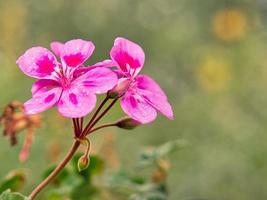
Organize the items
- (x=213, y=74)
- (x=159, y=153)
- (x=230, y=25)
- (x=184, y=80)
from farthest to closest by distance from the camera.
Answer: (x=230, y=25)
(x=184, y=80)
(x=213, y=74)
(x=159, y=153)

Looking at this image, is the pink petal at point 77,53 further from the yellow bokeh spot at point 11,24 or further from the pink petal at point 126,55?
the yellow bokeh spot at point 11,24

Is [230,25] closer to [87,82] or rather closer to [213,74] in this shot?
[213,74]

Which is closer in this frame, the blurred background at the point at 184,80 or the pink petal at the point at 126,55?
the pink petal at the point at 126,55

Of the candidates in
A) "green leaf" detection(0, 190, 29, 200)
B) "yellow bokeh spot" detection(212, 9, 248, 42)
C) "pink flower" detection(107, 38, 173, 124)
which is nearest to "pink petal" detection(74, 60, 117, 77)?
"pink flower" detection(107, 38, 173, 124)

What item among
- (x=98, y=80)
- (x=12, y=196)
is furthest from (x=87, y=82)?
(x=12, y=196)

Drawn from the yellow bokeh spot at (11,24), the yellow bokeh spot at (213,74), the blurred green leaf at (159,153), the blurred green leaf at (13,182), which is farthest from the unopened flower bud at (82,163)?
the yellow bokeh spot at (11,24)

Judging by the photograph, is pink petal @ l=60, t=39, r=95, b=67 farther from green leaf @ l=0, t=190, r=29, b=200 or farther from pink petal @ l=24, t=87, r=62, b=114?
green leaf @ l=0, t=190, r=29, b=200

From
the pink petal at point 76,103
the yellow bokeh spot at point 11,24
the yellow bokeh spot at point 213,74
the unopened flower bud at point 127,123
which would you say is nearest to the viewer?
the pink petal at point 76,103
